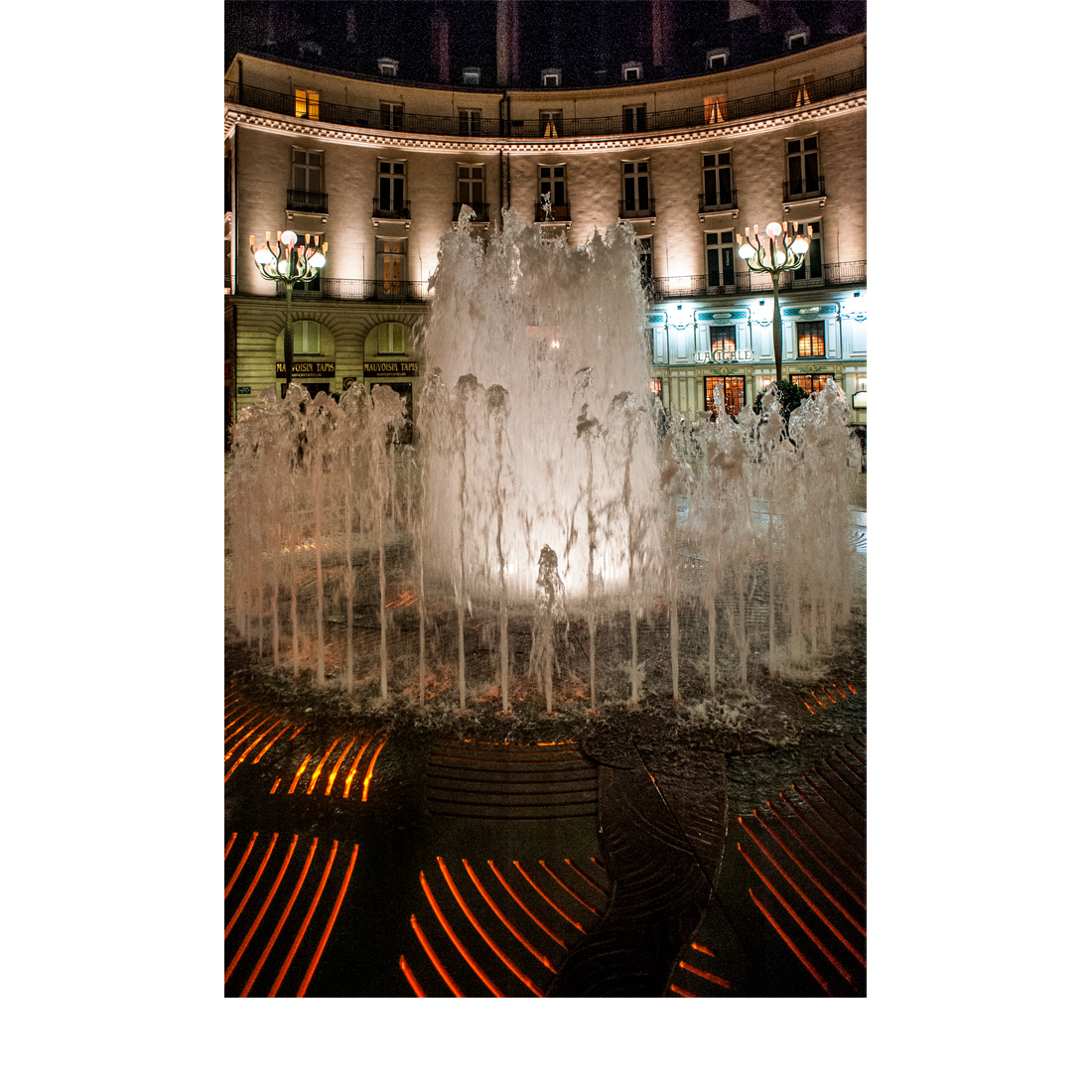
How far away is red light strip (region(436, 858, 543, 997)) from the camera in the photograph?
6.56 feet

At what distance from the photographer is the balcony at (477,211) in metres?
23.5

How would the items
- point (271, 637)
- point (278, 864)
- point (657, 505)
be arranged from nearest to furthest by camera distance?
1. point (278, 864)
2. point (271, 637)
3. point (657, 505)

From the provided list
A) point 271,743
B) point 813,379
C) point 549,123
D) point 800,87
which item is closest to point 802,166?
point 800,87

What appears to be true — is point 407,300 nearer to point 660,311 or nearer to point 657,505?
point 660,311

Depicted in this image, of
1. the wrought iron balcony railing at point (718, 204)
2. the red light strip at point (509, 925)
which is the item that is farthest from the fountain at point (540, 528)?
the wrought iron balcony railing at point (718, 204)

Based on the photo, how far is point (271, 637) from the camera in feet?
16.2

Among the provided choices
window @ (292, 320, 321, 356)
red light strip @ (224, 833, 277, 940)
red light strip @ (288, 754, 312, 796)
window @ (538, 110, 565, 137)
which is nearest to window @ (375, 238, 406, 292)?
window @ (292, 320, 321, 356)

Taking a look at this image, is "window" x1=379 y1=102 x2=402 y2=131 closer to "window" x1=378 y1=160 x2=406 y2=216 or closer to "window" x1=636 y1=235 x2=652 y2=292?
Result: "window" x1=378 y1=160 x2=406 y2=216

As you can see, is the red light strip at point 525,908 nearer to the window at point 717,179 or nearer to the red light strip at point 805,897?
the red light strip at point 805,897

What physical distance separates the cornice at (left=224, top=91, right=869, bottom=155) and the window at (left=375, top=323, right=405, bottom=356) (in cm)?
570

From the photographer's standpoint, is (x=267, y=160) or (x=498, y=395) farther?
(x=267, y=160)

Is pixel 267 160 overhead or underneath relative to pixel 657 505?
overhead

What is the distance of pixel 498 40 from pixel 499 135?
3383 mm
